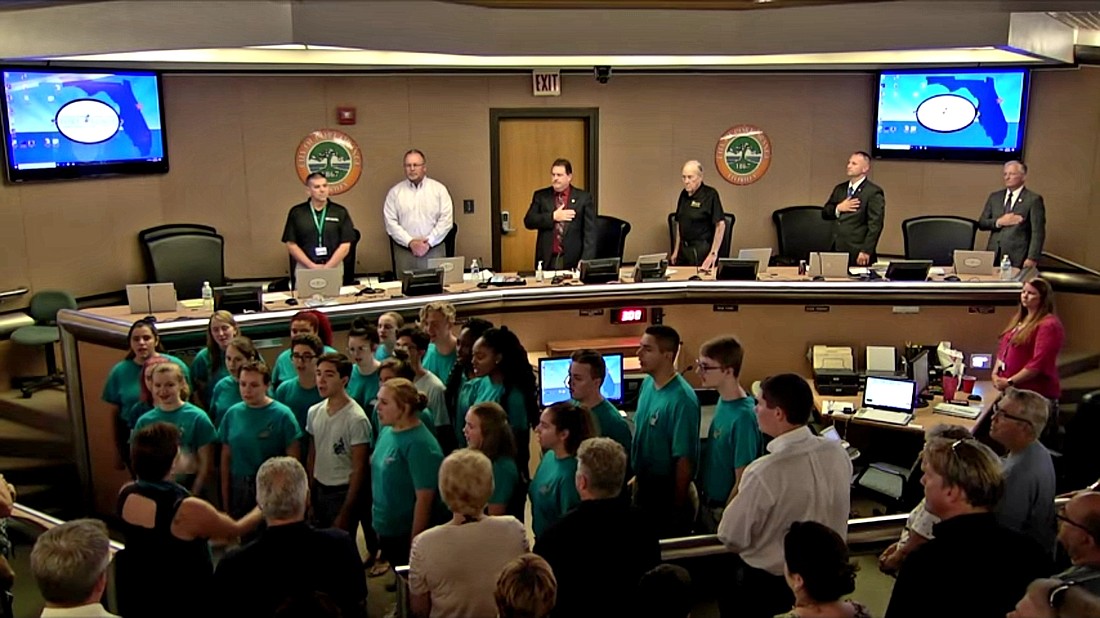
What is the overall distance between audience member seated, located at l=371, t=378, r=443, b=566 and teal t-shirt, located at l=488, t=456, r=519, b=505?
0.26 metres

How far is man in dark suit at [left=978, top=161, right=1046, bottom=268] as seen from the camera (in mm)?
8414

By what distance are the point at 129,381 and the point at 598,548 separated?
336 cm

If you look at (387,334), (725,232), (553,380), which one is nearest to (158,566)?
(387,334)

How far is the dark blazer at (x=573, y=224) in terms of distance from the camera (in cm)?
879

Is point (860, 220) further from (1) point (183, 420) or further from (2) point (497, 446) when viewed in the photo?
(1) point (183, 420)

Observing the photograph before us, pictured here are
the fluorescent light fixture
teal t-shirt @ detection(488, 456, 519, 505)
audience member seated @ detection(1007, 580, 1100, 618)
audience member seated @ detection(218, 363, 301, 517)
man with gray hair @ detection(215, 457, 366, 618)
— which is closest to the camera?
audience member seated @ detection(1007, 580, 1100, 618)

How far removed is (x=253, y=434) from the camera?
446 centimetres

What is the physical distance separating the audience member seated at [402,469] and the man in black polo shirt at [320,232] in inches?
175

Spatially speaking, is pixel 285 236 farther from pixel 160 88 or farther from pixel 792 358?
pixel 792 358

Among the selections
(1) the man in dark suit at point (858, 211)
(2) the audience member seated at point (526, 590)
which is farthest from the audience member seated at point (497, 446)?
(1) the man in dark suit at point (858, 211)

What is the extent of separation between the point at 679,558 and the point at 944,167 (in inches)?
330

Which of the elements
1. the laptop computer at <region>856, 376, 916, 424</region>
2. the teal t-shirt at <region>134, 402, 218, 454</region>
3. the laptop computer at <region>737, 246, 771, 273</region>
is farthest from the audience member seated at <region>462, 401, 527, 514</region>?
the laptop computer at <region>737, 246, 771, 273</region>

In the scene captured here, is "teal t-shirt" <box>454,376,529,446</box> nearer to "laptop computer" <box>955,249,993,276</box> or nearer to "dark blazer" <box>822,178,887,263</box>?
"laptop computer" <box>955,249,993,276</box>

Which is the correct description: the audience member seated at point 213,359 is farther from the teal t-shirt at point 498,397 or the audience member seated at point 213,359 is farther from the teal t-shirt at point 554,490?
the teal t-shirt at point 554,490
